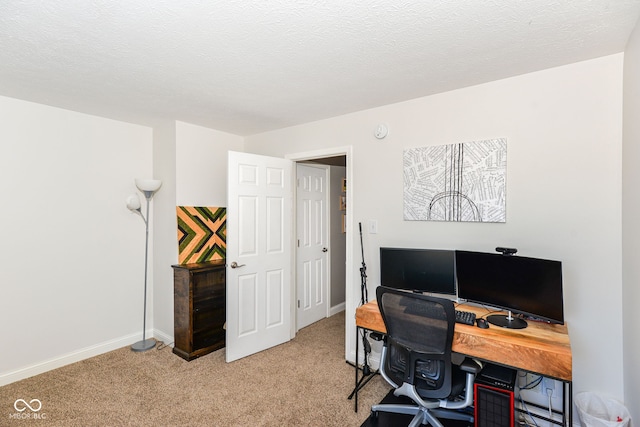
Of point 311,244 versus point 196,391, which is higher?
point 311,244

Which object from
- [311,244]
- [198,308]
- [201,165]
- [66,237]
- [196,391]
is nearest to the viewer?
[196,391]

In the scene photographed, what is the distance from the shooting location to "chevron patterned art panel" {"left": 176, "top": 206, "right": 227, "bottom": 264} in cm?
329

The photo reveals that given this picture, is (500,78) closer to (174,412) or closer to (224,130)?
(224,130)

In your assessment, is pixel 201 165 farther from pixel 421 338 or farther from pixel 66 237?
pixel 421 338

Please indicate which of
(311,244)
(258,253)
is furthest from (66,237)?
(311,244)

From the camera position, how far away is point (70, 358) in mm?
2969

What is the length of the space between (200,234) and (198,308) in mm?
798

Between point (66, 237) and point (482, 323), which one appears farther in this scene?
point (66, 237)

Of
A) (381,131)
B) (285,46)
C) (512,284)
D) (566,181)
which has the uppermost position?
(285,46)

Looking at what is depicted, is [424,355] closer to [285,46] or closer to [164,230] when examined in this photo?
[285,46]

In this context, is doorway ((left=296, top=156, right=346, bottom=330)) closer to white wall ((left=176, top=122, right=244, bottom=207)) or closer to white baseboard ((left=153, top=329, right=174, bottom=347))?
white wall ((left=176, top=122, right=244, bottom=207))

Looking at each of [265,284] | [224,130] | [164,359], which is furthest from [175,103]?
[164,359]

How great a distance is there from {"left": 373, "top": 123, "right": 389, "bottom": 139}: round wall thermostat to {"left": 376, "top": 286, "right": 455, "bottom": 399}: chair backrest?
1.45 metres

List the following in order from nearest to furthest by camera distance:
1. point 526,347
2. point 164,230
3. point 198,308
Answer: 1. point 526,347
2. point 198,308
3. point 164,230
